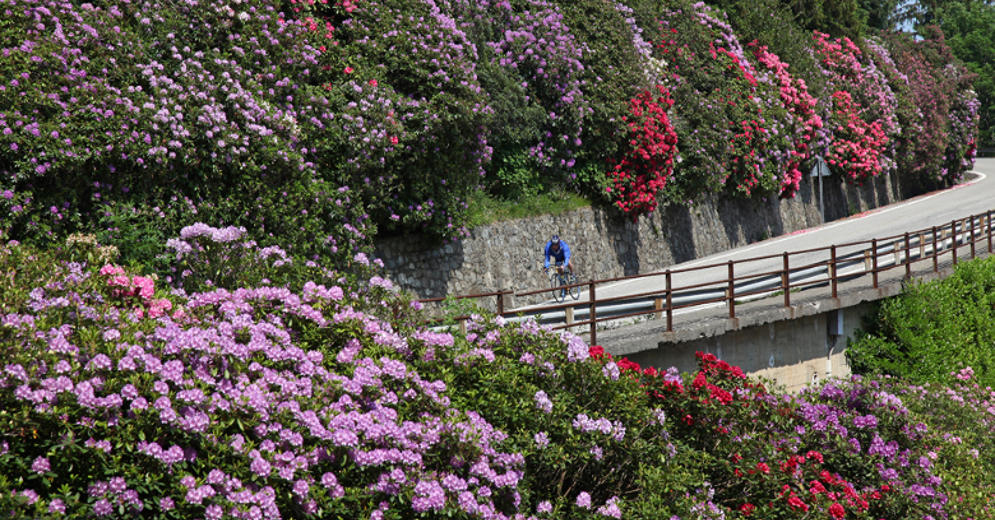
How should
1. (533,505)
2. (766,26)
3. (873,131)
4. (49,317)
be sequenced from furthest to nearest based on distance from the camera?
(873,131) < (766,26) < (533,505) < (49,317)

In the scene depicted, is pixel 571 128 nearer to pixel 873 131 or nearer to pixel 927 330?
pixel 927 330

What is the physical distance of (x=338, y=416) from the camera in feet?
15.1

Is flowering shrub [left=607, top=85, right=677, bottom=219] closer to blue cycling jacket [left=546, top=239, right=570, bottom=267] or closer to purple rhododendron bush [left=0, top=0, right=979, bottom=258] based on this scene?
purple rhododendron bush [left=0, top=0, right=979, bottom=258]

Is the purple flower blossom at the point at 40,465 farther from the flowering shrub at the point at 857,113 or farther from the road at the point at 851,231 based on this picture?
the flowering shrub at the point at 857,113

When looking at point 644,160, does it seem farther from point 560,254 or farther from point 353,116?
point 353,116

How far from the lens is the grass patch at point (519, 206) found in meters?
17.2

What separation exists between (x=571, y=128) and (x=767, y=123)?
10.1m

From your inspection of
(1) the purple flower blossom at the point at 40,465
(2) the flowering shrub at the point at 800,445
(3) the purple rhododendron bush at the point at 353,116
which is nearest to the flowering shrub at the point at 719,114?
(3) the purple rhododendron bush at the point at 353,116

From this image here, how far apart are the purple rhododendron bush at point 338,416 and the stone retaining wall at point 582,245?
8.19 m

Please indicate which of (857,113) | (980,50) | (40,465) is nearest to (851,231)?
(857,113)

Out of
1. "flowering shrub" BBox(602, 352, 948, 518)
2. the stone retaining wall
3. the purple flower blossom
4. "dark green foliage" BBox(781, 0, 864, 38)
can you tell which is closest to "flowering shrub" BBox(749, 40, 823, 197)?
the stone retaining wall

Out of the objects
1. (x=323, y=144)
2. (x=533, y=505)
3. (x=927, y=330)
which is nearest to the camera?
(x=533, y=505)

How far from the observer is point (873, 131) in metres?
36.5

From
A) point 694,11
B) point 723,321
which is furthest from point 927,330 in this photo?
point 694,11
